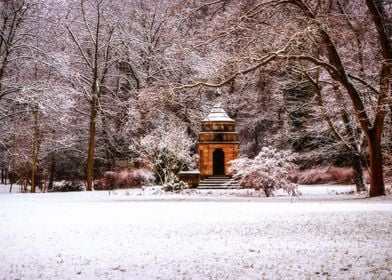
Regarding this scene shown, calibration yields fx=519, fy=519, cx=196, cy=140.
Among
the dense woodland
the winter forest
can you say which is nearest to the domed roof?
the winter forest

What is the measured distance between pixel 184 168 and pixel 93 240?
23640mm

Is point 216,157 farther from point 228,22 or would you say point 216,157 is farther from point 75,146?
point 228,22

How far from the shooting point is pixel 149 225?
12016 millimetres

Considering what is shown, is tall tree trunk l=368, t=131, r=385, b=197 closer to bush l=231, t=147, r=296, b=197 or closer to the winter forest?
the winter forest

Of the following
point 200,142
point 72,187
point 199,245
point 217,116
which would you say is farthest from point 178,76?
point 199,245

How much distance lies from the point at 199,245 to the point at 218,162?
25.3 meters

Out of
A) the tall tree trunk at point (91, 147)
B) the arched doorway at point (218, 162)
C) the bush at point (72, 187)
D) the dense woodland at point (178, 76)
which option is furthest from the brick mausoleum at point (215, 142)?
the bush at point (72, 187)

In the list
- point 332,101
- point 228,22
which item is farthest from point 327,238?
point 332,101

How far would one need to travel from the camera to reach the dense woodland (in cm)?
1884

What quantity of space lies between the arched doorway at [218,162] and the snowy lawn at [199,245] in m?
19.2

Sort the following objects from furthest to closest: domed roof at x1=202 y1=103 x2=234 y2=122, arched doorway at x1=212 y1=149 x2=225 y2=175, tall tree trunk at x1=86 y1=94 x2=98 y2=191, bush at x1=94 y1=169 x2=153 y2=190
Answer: arched doorway at x1=212 y1=149 x2=225 y2=175 → bush at x1=94 y1=169 x2=153 y2=190 → domed roof at x1=202 y1=103 x2=234 y2=122 → tall tree trunk at x1=86 y1=94 x2=98 y2=191

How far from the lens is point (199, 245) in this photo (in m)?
9.23

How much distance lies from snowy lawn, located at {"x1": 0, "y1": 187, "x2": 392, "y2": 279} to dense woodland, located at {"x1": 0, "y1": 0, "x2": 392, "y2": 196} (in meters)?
6.58

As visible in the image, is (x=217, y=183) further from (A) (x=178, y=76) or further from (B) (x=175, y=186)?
(A) (x=178, y=76)
